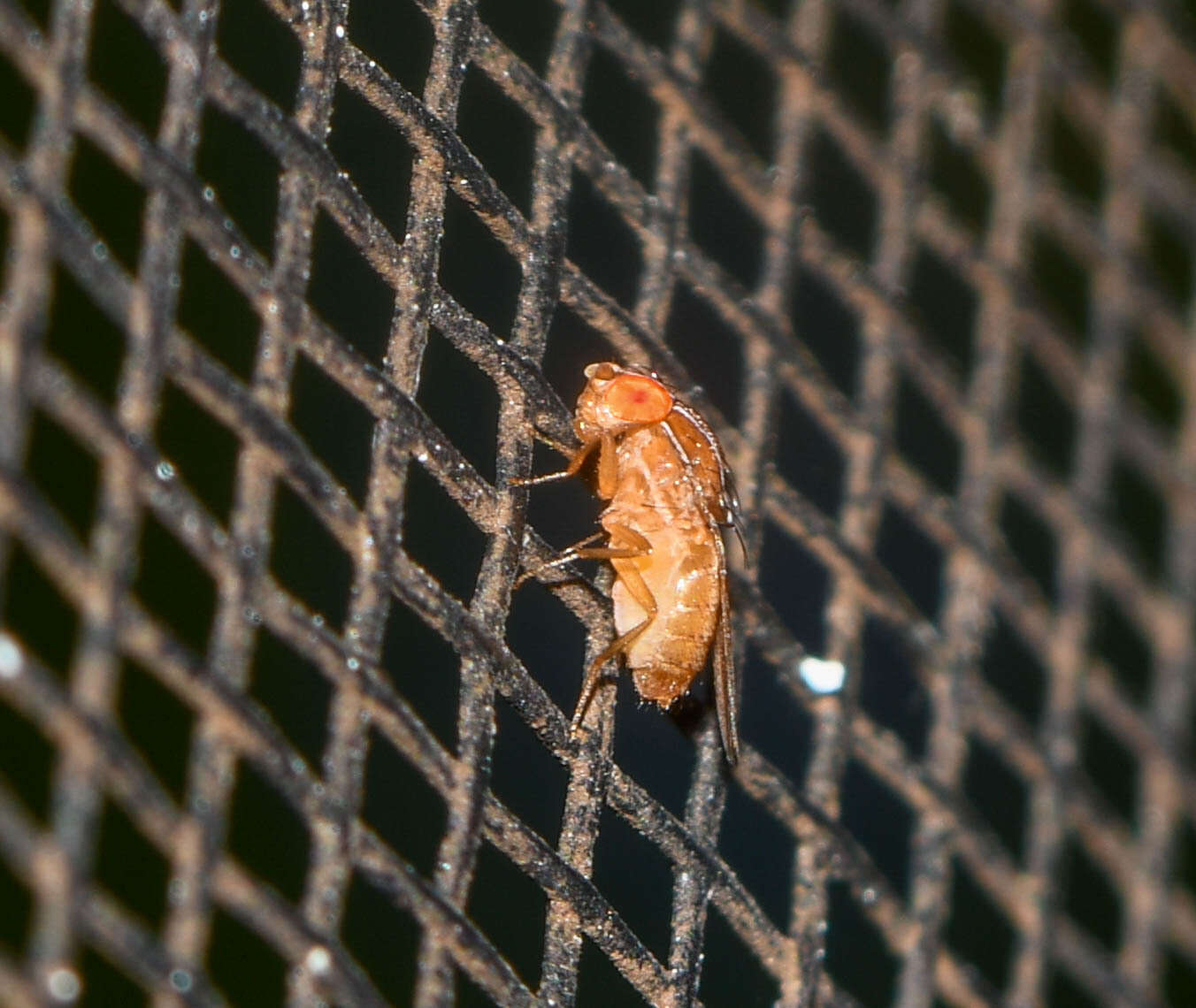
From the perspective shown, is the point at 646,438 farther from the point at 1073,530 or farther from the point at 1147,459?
the point at 1147,459

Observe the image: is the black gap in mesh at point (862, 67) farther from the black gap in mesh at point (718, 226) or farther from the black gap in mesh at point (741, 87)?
the black gap in mesh at point (718, 226)

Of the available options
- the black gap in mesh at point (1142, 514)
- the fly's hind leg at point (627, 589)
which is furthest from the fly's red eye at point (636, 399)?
the black gap in mesh at point (1142, 514)

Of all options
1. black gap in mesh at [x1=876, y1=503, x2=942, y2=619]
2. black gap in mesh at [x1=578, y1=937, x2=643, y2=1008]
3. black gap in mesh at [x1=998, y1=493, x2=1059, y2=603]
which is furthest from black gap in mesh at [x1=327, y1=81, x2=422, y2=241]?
black gap in mesh at [x1=998, y1=493, x2=1059, y2=603]

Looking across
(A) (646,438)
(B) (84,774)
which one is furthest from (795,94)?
(B) (84,774)

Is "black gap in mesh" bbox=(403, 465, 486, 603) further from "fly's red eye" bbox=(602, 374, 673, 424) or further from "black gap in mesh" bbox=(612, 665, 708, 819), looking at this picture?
"fly's red eye" bbox=(602, 374, 673, 424)

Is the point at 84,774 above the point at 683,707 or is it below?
below

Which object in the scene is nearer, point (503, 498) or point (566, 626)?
point (503, 498)
